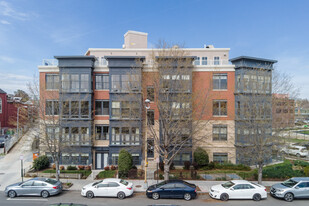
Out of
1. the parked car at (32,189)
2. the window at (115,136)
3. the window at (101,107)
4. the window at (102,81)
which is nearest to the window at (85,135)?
the window at (101,107)

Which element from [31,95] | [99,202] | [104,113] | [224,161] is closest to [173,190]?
[99,202]

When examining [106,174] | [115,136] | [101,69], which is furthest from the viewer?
[101,69]

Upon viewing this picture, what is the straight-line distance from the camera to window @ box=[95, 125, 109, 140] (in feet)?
81.0

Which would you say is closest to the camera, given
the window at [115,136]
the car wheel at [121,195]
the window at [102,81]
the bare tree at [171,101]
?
the car wheel at [121,195]

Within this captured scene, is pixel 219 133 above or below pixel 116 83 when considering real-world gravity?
below

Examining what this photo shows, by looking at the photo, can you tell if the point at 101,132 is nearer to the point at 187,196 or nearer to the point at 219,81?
the point at 187,196

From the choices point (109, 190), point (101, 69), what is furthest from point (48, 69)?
point (109, 190)

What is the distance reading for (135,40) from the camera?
3728 cm

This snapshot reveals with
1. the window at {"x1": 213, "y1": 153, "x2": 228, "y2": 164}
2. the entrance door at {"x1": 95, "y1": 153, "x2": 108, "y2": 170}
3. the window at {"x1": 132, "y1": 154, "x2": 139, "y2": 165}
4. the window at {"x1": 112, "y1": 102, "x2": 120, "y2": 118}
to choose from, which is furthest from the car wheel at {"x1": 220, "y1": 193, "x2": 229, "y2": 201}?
the entrance door at {"x1": 95, "y1": 153, "x2": 108, "y2": 170}

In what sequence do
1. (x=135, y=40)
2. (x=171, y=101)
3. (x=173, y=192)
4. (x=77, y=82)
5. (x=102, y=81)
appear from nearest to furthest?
(x=173, y=192) < (x=171, y=101) < (x=77, y=82) < (x=102, y=81) < (x=135, y=40)

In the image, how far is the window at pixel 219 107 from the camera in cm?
2472

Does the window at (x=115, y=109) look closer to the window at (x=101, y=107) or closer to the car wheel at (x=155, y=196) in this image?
the window at (x=101, y=107)

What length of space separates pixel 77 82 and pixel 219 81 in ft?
57.8

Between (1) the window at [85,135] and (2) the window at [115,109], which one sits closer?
(1) the window at [85,135]
